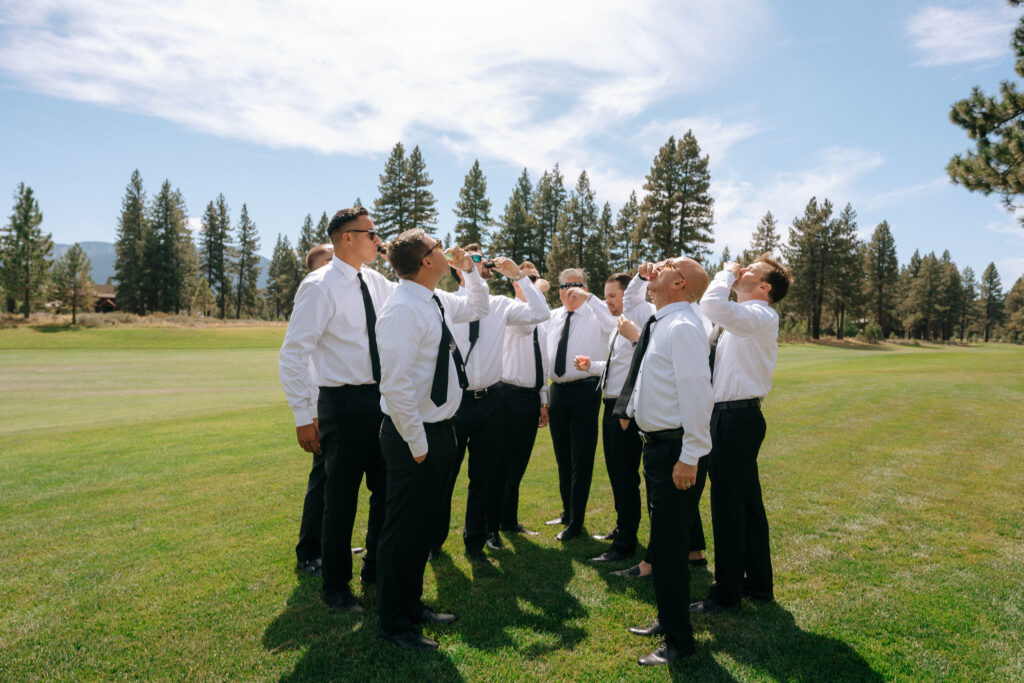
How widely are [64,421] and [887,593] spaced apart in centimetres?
1417

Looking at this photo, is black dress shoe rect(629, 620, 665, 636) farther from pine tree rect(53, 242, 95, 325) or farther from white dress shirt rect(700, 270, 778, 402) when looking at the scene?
pine tree rect(53, 242, 95, 325)

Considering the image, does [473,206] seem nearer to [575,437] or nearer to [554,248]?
[554,248]

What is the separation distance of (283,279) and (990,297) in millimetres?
124999

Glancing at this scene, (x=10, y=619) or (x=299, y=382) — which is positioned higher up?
(x=299, y=382)

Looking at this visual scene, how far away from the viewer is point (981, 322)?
3996 inches

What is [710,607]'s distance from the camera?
4.11 m

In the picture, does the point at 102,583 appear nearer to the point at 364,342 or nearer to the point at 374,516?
the point at 374,516

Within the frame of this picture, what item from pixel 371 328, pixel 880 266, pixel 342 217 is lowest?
pixel 371 328

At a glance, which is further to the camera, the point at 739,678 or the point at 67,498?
the point at 67,498

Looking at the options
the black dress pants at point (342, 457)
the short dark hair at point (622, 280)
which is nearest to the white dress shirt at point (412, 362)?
the black dress pants at point (342, 457)

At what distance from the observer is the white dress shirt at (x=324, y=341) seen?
4117 mm

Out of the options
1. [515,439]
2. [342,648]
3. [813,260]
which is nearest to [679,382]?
[515,439]

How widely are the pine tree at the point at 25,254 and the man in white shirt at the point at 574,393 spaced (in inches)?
2536

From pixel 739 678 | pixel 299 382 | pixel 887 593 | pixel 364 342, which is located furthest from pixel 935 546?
pixel 299 382
